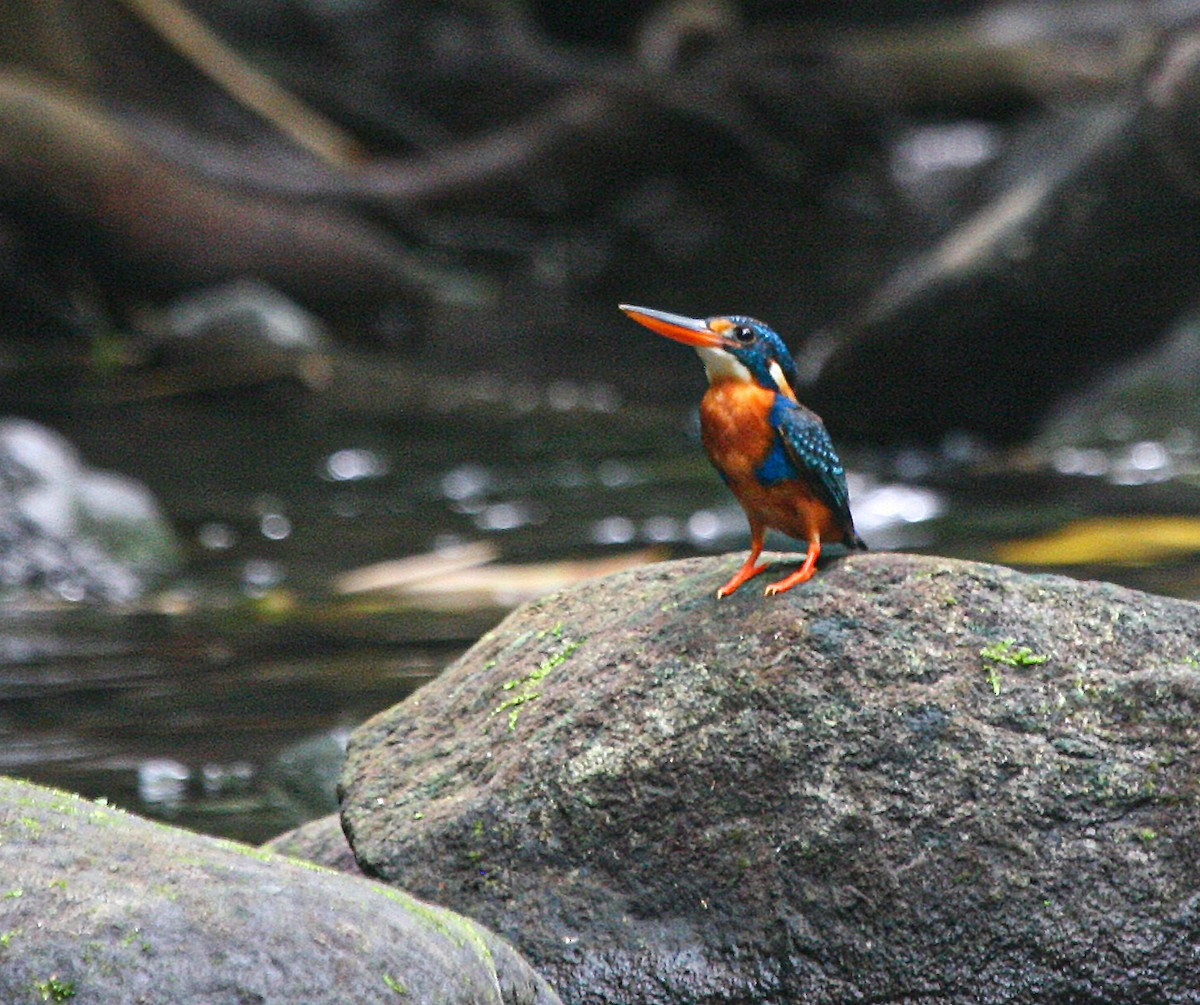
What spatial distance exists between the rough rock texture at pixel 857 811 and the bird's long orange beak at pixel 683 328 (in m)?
0.53

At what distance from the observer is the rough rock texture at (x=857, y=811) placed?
3.41 metres

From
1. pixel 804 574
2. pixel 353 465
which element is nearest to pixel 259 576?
pixel 353 465

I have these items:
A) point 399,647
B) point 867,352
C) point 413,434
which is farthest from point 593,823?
point 413,434

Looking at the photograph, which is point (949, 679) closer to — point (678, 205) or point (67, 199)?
point (67, 199)

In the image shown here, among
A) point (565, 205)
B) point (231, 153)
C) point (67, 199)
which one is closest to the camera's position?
point (67, 199)

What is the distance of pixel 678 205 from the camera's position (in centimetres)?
1975

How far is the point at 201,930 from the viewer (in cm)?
A: 269

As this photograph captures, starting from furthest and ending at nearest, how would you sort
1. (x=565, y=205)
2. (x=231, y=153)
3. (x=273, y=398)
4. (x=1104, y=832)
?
(x=565, y=205), (x=231, y=153), (x=273, y=398), (x=1104, y=832)

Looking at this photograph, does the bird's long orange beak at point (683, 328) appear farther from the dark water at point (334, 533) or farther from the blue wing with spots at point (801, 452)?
the dark water at point (334, 533)

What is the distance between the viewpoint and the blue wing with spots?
356cm

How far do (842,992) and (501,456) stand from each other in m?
7.67

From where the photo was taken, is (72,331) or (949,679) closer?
(949,679)

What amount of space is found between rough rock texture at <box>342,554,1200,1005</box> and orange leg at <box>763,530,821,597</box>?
0.03 m

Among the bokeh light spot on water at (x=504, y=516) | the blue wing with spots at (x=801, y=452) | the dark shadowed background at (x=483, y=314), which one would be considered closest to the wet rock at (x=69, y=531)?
the dark shadowed background at (x=483, y=314)
